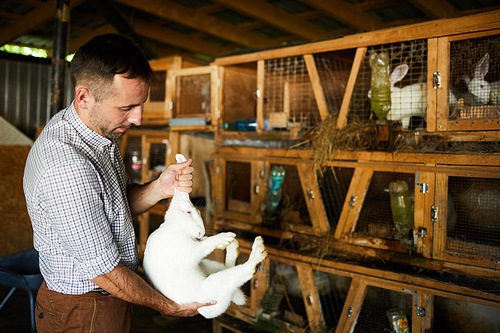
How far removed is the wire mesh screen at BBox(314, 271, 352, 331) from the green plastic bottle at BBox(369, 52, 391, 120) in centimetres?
131

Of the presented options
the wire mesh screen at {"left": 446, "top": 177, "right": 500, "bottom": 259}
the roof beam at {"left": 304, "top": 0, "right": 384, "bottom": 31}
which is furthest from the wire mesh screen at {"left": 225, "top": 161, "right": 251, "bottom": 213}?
the roof beam at {"left": 304, "top": 0, "right": 384, "bottom": 31}

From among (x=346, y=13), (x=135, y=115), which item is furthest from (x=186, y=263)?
(x=346, y=13)

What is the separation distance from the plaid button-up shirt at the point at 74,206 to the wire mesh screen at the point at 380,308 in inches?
73.6

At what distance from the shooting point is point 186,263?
1414mm

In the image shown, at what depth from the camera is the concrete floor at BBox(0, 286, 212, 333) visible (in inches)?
131

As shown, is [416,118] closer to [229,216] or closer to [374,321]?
[374,321]

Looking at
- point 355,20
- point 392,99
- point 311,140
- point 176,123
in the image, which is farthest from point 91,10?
point 392,99

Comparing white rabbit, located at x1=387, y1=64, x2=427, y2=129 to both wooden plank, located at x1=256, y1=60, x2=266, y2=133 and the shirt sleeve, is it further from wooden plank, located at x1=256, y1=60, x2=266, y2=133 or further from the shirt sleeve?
the shirt sleeve

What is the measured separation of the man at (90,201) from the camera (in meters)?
1.22

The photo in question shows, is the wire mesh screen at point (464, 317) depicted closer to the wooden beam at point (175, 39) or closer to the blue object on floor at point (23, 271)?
the blue object on floor at point (23, 271)

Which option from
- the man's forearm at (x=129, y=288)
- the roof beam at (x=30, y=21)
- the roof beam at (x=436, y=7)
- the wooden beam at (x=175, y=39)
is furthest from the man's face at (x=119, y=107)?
the wooden beam at (x=175, y=39)

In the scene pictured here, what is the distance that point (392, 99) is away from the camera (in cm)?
258

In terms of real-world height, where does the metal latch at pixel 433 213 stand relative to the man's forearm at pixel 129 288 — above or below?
above

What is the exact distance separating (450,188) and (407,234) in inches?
16.0
